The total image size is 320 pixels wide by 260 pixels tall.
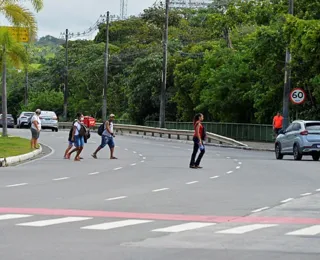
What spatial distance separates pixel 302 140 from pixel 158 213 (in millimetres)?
20515

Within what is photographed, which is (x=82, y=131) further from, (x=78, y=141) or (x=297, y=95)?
(x=297, y=95)

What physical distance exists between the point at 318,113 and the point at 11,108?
8558 centimetres

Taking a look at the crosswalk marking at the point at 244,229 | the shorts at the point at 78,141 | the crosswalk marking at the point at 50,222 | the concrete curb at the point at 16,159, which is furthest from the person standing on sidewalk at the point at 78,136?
the crosswalk marking at the point at 244,229

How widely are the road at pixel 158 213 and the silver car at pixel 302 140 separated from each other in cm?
617

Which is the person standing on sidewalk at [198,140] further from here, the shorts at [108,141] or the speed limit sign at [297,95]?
the speed limit sign at [297,95]

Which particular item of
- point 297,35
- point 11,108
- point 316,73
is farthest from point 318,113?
point 11,108

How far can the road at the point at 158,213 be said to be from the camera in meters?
10.7

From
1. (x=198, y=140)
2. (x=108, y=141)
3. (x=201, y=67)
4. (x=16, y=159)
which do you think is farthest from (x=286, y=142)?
(x=201, y=67)

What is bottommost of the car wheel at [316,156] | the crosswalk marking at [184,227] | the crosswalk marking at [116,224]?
the car wheel at [316,156]

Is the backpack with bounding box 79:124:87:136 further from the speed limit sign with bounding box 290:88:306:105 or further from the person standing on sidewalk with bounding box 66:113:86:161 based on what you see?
the speed limit sign with bounding box 290:88:306:105

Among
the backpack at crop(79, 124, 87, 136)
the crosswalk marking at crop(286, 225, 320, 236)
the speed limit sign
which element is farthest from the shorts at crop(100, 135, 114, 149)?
the crosswalk marking at crop(286, 225, 320, 236)

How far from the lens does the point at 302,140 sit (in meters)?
34.9

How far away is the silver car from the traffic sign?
1391cm

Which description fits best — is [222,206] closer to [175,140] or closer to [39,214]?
[39,214]
